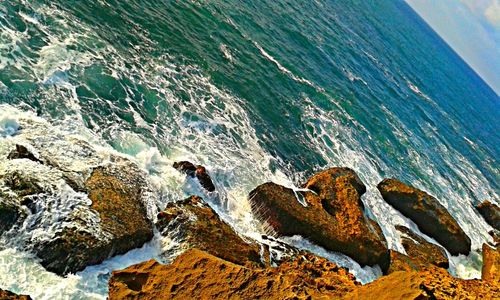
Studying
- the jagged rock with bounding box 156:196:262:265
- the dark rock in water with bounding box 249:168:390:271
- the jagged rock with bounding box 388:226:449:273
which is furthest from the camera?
the jagged rock with bounding box 388:226:449:273

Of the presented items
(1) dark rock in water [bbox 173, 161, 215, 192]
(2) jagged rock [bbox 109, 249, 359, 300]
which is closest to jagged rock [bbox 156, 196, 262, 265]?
(1) dark rock in water [bbox 173, 161, 215, 192]

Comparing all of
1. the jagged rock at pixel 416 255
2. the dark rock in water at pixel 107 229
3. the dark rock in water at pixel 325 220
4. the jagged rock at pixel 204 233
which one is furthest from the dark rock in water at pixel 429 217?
the dark rock in water at pixel 107 229

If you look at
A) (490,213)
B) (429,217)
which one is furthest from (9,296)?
(490,213)

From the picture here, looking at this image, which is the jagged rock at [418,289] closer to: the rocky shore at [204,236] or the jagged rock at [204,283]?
the rocky shore at [204,236]

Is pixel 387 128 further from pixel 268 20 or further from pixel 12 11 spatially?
pixel 12 11

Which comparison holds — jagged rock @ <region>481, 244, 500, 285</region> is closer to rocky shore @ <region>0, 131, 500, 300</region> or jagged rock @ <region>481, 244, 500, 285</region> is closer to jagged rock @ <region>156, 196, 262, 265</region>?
rocky shore @ <region>0, 131, 500, 300</region>

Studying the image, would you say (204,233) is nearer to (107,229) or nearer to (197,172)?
(107,229)
